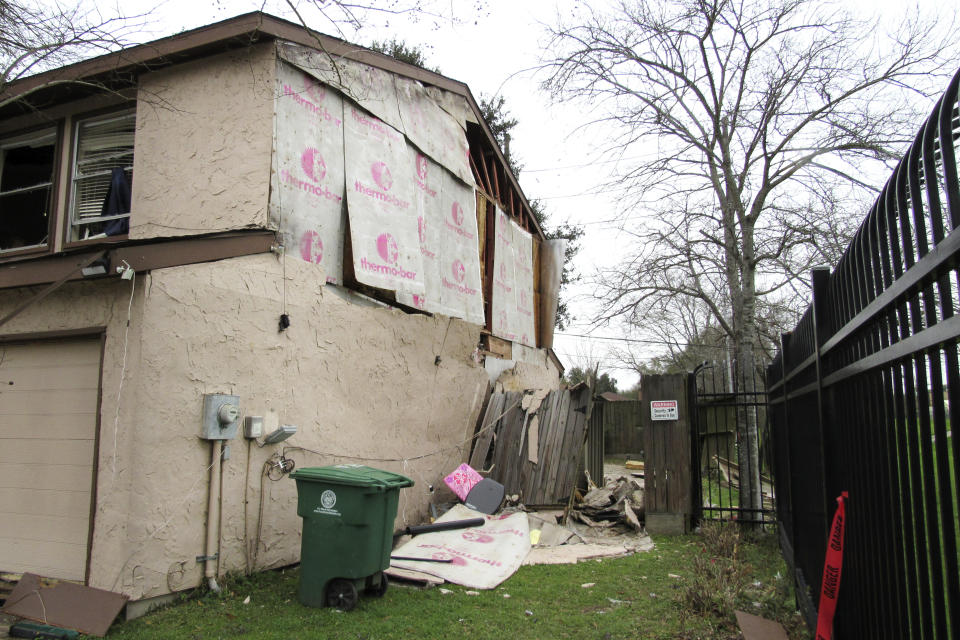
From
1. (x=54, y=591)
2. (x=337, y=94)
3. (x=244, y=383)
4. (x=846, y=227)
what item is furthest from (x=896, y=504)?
(x=846, y=227)

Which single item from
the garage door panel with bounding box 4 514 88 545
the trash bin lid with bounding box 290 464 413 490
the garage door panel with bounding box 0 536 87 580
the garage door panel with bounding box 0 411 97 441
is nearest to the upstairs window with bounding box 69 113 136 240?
the garage door panel with bounding box 0 411 97 441

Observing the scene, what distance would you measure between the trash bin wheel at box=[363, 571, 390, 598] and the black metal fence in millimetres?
3866

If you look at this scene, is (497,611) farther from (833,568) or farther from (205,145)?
(205,145)

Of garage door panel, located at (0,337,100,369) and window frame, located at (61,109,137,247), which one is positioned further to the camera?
window frame, located at (61,109,137,247)

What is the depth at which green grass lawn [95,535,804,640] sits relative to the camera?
5.08m

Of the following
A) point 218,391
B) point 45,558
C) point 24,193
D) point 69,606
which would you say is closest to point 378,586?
point 218,391

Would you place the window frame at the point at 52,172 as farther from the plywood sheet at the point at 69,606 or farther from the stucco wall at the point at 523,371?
the stucco wall at the point at 523,371

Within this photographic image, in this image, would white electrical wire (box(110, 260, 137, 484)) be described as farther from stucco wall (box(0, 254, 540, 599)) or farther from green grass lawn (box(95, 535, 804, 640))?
green grass lawn (box(95, 535, 804, 640))

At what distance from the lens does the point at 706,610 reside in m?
5.14

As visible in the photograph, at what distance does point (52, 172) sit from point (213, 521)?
238 inches

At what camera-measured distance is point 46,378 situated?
673 cm

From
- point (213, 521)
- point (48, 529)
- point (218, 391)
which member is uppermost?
point (218, 391)

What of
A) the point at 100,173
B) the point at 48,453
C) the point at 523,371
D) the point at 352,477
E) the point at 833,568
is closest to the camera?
the point at 833,568

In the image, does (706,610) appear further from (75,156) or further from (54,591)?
(75,156)
